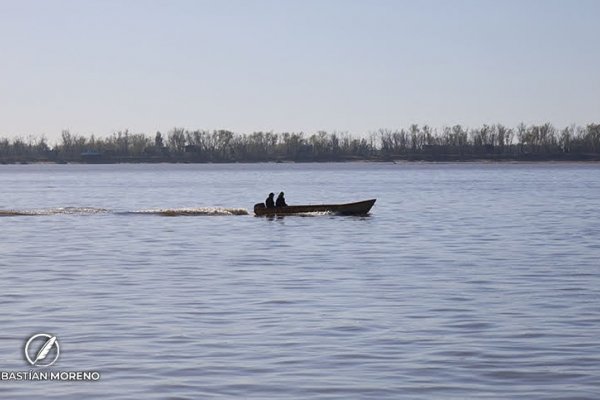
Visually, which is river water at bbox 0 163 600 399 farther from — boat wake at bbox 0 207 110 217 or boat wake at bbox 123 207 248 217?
boat wake at bbox 0 207 110 217

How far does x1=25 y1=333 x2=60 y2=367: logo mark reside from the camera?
16.6 metres

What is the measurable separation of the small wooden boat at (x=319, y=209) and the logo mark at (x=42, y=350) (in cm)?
3517

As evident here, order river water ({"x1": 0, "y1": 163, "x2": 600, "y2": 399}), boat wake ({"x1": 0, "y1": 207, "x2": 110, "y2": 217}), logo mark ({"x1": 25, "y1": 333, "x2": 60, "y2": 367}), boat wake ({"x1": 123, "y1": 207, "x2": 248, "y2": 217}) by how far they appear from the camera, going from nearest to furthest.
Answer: river water ({"x1": 0, "y1": 163, "x2": 600, "y2": 399}), logo mark ({"x1": 25, "y1": 333, "x2": 60, "y2": 367}), boat wake ({"x1": 0, "y1": 207, "x2": 110, "y2": 217}), boat wake ({"x1": 123, "y1": 207, "x2": 248, "y2": 217})

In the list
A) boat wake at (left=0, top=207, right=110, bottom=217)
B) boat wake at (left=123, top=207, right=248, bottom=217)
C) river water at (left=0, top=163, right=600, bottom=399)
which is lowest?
boat wake at (left=123, top=207, right=248, bottom=217)

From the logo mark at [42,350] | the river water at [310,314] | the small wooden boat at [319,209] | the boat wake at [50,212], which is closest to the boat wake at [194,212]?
the boat wake at [50,212]

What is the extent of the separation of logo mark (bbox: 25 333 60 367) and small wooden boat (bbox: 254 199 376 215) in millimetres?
35168

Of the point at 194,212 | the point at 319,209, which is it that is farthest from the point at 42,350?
the point at 194,212

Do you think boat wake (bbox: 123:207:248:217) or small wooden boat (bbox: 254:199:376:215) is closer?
small wooden boat (bbox: 254:199:376:215)

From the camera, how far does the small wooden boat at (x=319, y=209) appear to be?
176ft

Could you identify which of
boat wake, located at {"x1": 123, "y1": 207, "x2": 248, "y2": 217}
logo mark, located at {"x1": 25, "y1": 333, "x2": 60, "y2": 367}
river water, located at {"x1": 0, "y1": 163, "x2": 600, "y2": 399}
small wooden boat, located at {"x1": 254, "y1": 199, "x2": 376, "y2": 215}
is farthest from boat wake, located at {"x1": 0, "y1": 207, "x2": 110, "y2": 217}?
logo mark, located at {"x1": 25, "y1": 333, "x2": 60, "y2": 367}

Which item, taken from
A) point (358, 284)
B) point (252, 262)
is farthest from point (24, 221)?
point (358, 284)

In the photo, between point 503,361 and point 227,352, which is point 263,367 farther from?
point 503,361

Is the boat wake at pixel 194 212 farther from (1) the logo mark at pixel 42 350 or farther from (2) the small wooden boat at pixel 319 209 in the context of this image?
(1) the logo mark at pixel 42 350

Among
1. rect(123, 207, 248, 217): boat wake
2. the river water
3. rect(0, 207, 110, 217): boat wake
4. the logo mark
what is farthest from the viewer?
rect(123, 207, 248, 217): boat wake
